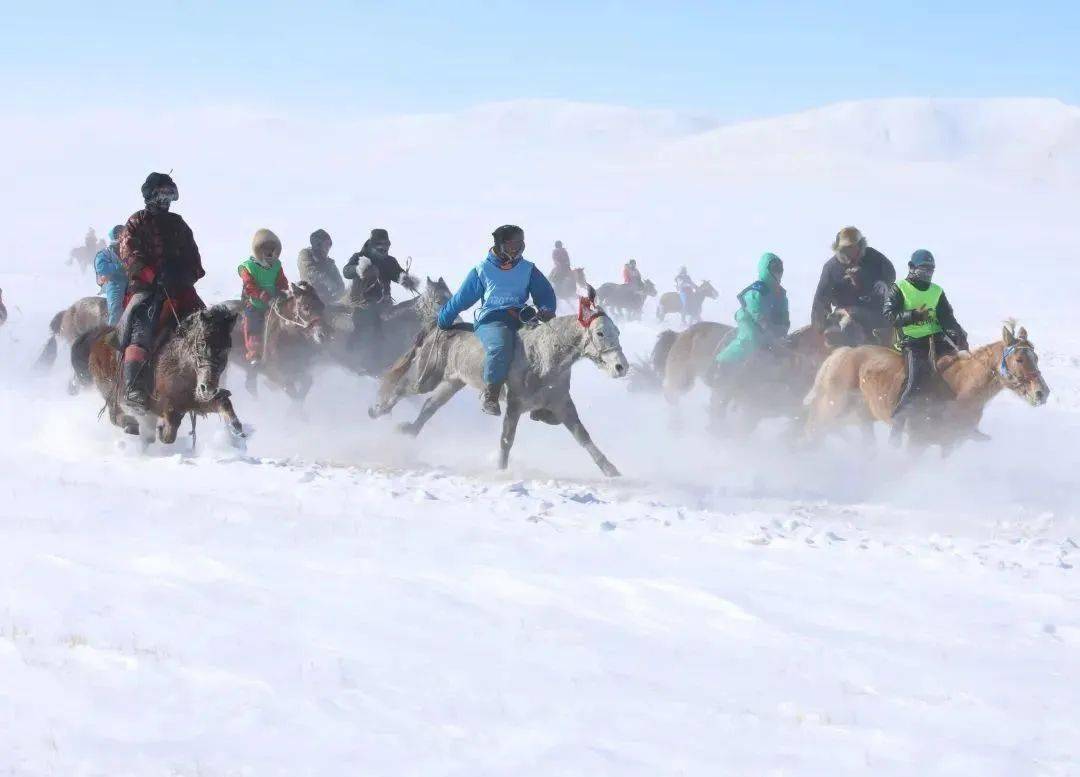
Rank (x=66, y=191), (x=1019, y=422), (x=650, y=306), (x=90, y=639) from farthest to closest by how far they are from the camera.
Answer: (x=66, y=191)
(x=650, y=306)
(x=1019, y=422)
(x=90, y=639)

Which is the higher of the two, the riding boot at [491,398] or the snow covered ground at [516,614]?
the riding boot at [491,398]

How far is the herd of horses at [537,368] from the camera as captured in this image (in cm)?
995

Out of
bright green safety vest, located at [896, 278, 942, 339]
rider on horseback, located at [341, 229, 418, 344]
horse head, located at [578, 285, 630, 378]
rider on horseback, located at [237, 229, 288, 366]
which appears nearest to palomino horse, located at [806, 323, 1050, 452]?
bright green safety vest, located at [896, 278, 942, 339]

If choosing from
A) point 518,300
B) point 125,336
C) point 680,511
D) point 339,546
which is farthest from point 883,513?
point 125,336

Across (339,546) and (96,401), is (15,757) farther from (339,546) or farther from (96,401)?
(96,401)

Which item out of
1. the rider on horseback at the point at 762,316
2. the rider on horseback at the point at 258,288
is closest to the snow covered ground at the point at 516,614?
the rider on horseback at the point at 258,288

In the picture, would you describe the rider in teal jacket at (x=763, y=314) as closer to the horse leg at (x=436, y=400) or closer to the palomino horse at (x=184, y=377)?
the horse leg at (x=436, y=400)

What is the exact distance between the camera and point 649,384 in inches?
655

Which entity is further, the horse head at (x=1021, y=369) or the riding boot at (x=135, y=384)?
the horse head at (x=1021, y=369)

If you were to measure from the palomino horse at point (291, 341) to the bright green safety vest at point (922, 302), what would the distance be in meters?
6.76

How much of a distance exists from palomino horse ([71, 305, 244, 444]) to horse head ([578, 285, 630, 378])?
3013 millimetres

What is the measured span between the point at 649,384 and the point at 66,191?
99.9m

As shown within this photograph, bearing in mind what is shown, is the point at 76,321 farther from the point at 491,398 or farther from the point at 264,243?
the point at 491,398

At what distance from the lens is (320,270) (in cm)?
1742
